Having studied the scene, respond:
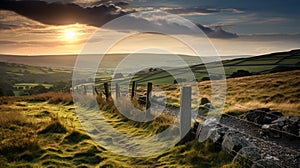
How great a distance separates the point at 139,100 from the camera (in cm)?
1597

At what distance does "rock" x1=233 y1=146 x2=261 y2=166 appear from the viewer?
271 inches

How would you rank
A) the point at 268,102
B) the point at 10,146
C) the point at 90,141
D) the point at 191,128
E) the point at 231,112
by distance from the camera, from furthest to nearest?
the point at 268,102, the point at 231,112, the point at 90,141, the point at 191,128, the point at 10,146

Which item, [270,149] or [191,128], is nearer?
[270,149]

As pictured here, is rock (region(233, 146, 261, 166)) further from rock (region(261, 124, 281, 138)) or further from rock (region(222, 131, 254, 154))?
rock (region(261, 124, 281, 138))

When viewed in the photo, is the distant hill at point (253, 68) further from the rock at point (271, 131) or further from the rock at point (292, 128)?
the rock at point (292, 128)

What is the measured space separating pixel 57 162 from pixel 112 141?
10.1 ft

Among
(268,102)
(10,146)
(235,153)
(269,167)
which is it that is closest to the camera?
(269,167)

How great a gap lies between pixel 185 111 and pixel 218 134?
5.26 ft

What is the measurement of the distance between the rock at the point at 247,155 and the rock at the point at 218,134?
1.22m

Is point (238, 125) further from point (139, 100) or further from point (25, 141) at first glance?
point (25, 141)

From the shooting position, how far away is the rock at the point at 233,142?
24.9 ft

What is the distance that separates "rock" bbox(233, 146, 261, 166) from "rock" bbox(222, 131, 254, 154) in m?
0.28

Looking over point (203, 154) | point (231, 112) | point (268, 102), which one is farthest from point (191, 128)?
point (268, 102)

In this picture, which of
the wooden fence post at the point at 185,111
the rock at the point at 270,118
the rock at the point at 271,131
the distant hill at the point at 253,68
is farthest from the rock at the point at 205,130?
the distant hill at the point at 253,68
